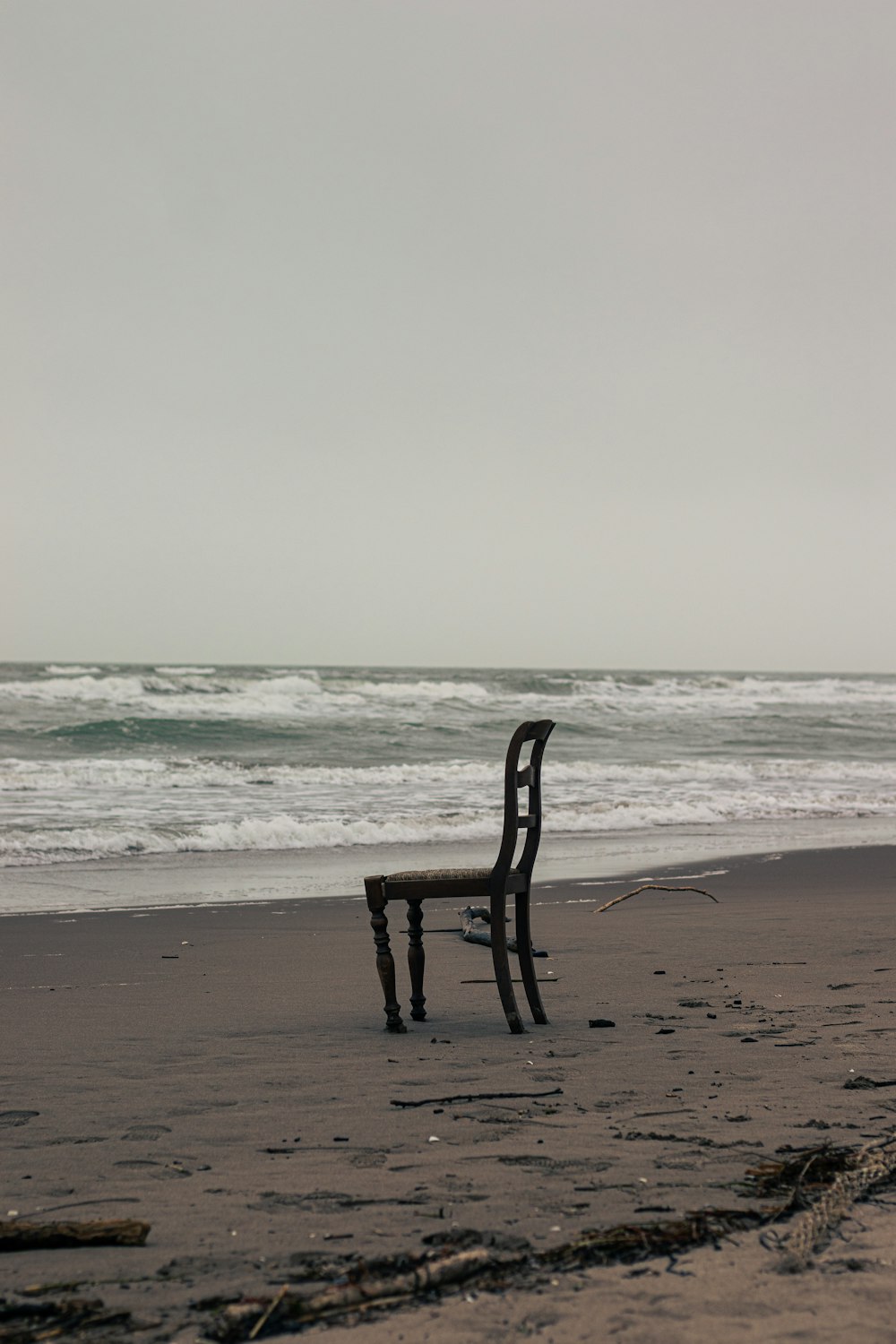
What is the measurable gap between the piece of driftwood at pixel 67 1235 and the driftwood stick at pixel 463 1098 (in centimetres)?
119

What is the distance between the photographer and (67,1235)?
99.3 inches

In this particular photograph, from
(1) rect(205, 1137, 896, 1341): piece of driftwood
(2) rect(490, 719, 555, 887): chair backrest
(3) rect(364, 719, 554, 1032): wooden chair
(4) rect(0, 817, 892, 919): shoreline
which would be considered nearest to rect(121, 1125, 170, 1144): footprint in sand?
(1) rect(205, 1137, 896, 1341): piece of driftwood

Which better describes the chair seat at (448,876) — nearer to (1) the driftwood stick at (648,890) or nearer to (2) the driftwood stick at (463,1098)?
Answer: (2) the driftwood stick at (463,1098)

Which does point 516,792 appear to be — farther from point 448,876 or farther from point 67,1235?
point 67,1235

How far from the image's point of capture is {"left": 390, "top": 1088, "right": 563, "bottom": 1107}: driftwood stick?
3.60 meters

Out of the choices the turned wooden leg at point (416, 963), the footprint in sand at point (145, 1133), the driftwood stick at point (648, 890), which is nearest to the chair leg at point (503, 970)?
the turned wooden leg at point (416, 963)

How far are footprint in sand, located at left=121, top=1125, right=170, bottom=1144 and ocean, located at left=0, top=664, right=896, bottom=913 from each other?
18.7ft

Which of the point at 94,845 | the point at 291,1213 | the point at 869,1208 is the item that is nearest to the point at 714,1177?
the point at 869,1208

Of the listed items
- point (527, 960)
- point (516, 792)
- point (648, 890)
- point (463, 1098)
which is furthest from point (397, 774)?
point (463, 1098)

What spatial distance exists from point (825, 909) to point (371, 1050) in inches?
197

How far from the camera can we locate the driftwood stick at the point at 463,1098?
11.8ft

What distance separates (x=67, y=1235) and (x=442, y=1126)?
1.20 meters

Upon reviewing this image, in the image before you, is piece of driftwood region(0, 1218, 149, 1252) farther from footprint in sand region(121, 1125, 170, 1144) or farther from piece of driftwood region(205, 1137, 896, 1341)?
footprint in sand region(121, 1125, 170, 1144)

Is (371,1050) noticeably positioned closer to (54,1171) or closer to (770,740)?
(54,1171)
